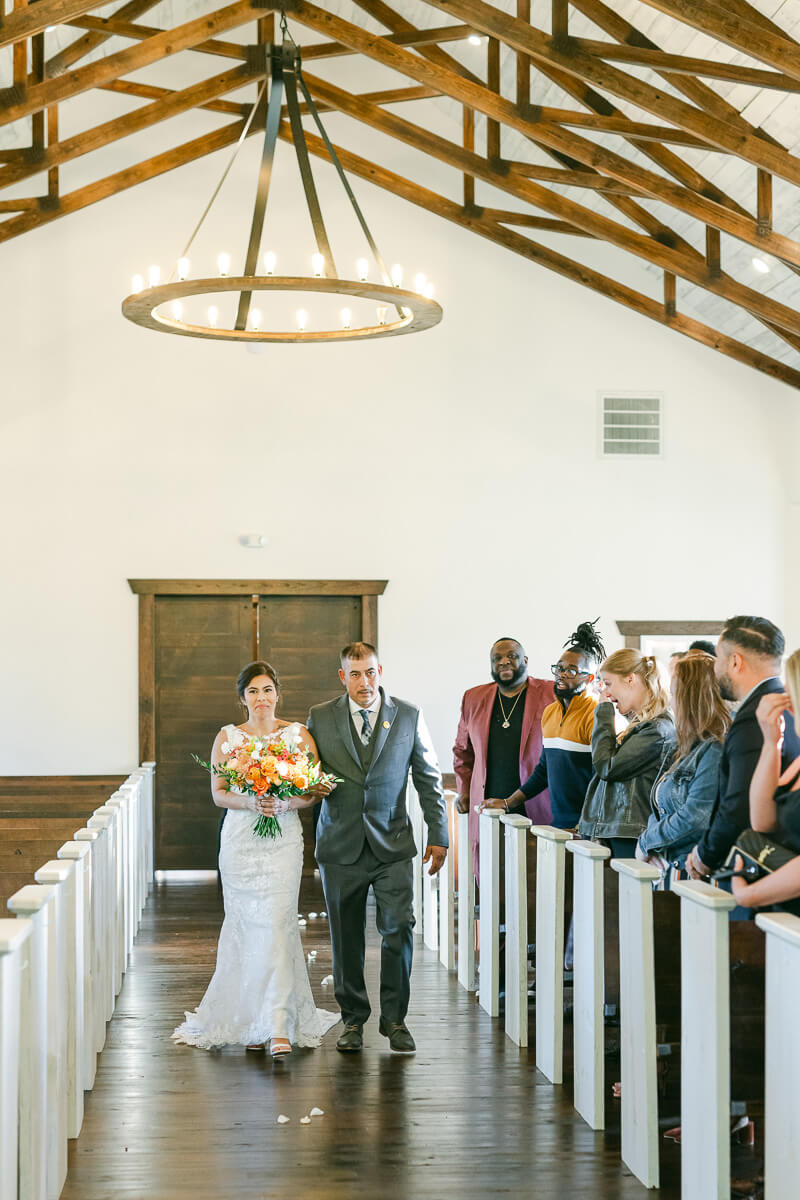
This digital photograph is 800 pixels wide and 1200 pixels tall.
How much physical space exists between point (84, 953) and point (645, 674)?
2194 mm


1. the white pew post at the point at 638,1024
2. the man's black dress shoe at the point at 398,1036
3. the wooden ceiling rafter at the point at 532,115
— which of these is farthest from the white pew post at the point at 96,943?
the wooden ceiling rafter at the point at 532,115

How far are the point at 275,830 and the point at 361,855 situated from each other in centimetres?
34

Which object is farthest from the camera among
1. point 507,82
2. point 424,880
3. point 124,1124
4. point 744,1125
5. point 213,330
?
point 507,82

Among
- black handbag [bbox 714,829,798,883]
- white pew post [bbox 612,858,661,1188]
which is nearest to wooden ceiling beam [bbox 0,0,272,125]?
white pew post [bbox 612,858,661,1188]

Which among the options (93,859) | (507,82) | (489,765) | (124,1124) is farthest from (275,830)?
(507,82)

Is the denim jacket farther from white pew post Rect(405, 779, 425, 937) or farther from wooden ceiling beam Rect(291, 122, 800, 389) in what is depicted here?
wooden ceiling beam Rect(291, 122, 800, 389)

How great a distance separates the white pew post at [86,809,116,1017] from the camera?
5.30 m

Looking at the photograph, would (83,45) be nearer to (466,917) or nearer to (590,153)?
(590,153)

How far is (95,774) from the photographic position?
32.3ft

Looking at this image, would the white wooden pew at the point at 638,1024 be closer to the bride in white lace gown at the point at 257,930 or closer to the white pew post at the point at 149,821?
the bride in white lace gown at the point at 257,930

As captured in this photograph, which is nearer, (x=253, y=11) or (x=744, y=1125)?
(x=744, y=1125)

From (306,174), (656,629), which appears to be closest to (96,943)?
(306,174)

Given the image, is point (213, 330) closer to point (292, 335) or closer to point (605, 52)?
point (292, 335)

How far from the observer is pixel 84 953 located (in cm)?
439
